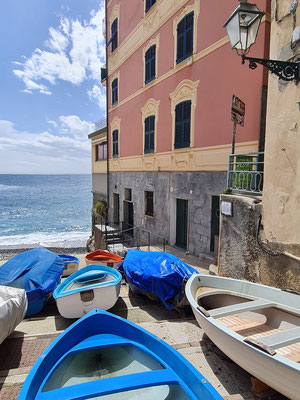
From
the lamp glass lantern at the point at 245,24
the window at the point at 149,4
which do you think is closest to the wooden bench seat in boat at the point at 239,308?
the lamp glass lantern at the point at 245,24

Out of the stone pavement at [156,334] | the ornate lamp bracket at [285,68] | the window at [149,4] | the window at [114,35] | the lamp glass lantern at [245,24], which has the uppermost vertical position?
the window at [114,35]

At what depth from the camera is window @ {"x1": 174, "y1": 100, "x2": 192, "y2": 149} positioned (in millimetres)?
10141

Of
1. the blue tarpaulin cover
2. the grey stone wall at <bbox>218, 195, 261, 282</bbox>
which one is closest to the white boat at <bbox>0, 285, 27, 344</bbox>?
the blue tarpaulin cover

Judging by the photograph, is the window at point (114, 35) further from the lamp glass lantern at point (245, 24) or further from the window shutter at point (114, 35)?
the lamp glass lantern at point (245, 24)

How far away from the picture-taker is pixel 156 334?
181 inches

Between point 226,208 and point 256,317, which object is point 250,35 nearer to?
point 226,208

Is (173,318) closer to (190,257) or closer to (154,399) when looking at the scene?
(154,399)

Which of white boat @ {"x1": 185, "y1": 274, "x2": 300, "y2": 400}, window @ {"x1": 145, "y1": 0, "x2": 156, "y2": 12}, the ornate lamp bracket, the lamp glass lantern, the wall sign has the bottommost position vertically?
white boat @ {"x1": 185, "y1": 274, "x2": 300, "y2": 400}

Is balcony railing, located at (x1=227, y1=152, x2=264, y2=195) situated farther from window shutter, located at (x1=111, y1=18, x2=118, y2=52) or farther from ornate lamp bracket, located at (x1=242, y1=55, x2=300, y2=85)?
window shutter, located at (x1=111, y1=18, x2=118, y2=52)

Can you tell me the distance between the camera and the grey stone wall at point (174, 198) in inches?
365

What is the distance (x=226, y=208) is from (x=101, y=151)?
16.1 m

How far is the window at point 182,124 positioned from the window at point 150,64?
3267mm

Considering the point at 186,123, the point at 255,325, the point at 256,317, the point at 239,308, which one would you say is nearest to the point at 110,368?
the point at 239,308

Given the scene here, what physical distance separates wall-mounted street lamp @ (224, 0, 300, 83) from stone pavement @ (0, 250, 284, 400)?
4820 millimetres
